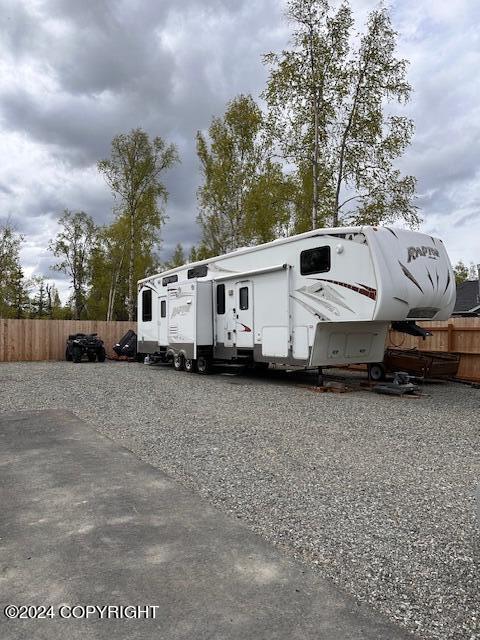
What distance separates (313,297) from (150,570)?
8.15 meters

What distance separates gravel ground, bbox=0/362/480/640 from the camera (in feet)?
9.80

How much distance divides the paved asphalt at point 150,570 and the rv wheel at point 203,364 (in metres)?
9.38

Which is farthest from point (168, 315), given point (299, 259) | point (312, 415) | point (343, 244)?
point (312, 415)

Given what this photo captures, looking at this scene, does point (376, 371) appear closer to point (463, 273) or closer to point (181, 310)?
point (181, 310)

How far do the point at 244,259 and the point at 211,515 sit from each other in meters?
9.42

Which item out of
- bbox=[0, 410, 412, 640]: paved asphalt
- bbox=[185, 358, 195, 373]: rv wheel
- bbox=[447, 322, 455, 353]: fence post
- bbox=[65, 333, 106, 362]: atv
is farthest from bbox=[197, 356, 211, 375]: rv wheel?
bbox=[0, 410, 412, 640]: paved asphalt

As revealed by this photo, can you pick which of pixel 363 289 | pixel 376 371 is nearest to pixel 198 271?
pixel 376 371

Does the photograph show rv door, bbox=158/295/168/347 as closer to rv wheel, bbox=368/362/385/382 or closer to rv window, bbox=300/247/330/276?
rv window, bbox=300/247/330/276

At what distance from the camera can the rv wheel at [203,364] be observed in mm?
14176

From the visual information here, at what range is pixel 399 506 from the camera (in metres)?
4.17

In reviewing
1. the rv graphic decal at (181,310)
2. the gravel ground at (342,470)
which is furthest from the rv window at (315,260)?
the rv graphic decal at (181,310)

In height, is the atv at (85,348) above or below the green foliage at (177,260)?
below

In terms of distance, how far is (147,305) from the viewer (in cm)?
1728
